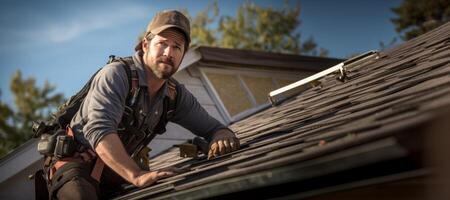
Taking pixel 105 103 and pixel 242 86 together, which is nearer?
pixel 105 103

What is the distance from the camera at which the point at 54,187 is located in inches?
155

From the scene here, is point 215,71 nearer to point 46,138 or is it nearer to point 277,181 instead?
point 46,138

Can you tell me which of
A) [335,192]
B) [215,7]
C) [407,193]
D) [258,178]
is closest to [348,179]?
[335,192]

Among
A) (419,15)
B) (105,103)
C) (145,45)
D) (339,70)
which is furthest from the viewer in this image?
(419,15)

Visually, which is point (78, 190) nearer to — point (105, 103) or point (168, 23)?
point (105, 103)

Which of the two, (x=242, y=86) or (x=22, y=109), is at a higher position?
(x=22, y=109)

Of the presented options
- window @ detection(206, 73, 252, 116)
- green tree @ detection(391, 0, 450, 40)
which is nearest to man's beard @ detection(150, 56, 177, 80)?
window @ detection(206, 73, 252, 116)

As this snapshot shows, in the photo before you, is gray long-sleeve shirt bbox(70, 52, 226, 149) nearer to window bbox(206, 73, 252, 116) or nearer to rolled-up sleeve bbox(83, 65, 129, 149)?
rolled-up sleeve bbox(83, 65, 129, 149)

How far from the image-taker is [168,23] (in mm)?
4180

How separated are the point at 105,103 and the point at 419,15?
2699 centimetres

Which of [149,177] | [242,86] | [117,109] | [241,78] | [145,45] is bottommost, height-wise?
[149,177]

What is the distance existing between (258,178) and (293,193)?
180 mm

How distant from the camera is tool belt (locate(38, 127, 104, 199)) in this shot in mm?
3928

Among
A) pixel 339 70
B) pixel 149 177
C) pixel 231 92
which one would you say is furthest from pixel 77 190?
pixel 231 92
